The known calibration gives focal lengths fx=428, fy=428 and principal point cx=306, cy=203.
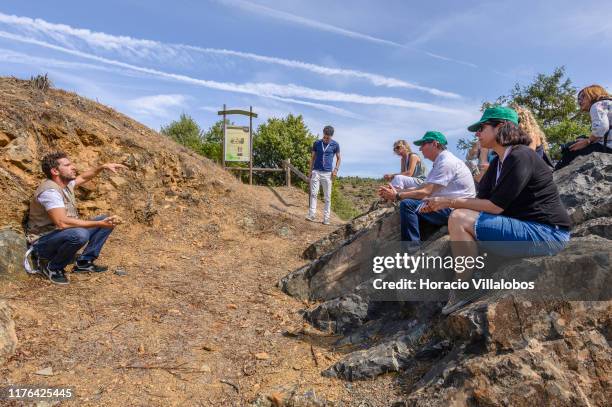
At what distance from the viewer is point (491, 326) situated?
123 inches

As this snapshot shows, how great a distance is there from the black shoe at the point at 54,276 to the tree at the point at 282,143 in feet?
55.2

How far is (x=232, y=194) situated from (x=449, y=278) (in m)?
7.33

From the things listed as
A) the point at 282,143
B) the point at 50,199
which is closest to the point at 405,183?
the point at 50,199

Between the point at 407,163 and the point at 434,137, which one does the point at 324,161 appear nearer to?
the point at 407,163

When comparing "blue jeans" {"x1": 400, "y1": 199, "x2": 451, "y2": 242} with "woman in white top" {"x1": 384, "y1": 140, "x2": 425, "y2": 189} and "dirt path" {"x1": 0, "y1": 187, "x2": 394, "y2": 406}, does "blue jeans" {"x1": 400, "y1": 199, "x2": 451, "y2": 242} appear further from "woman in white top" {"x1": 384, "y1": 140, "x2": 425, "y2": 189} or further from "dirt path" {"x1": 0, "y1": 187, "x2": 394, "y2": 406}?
"woman in white top" {"x1": 384, "y1": 140, "x2": 425, "y2": 189}

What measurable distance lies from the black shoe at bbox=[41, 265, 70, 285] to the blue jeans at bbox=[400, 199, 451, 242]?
4.30 metres

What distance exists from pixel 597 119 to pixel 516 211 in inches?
131

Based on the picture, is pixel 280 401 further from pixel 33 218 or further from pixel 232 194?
pixel 232 194

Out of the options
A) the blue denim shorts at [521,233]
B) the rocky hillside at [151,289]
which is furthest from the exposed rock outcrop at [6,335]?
the blue denim shorts at [521,233]

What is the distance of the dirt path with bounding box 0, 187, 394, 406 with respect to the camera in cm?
367

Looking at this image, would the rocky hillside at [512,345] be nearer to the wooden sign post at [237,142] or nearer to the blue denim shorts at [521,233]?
the blue denim shorts at [521,233]

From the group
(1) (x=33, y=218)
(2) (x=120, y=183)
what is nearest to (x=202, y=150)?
(2) (x=120, y=183)

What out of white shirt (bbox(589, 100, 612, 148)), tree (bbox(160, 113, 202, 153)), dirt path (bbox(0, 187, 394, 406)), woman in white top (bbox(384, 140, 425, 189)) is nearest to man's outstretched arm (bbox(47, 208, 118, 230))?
dirt path (bbox(0, 187, 394, 406))

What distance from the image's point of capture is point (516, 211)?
3.51 meters
